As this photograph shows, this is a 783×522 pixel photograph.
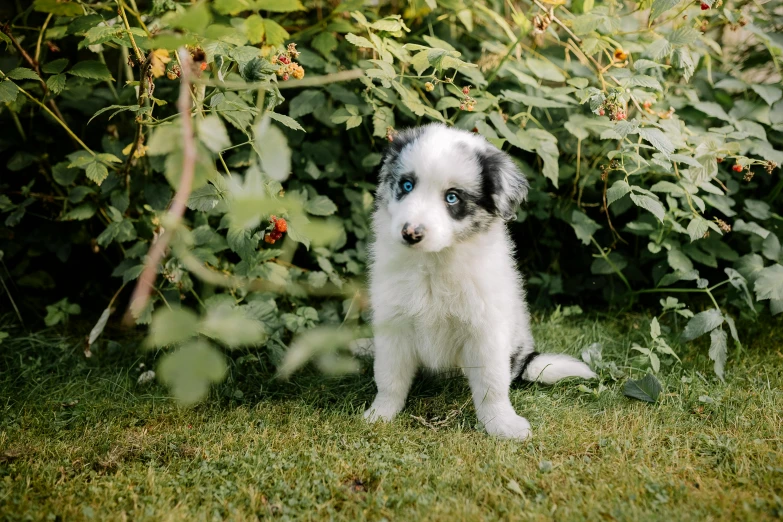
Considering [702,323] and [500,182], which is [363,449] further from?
[702,323]

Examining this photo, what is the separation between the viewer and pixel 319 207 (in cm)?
313

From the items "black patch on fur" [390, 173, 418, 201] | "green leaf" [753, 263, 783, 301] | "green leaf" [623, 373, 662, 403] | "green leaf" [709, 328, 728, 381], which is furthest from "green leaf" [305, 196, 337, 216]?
"green leaf" [753, 263, 783, 301]

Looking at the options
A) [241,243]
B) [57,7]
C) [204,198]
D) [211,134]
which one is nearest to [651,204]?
[241,243]

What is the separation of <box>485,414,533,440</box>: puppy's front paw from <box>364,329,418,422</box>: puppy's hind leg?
402 mm

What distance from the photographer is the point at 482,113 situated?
3.11 metres

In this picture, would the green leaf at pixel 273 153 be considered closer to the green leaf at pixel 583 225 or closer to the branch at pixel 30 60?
the branch at pixel 30 60

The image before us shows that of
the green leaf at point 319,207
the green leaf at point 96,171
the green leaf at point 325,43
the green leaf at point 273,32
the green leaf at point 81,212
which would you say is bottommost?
the green leaf at point 81,212

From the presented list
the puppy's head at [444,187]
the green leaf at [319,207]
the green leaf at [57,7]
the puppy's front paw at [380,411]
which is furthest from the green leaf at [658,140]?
the green leaf at [57,7]

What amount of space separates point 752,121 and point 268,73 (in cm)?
280

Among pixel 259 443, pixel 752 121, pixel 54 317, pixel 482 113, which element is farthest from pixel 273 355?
pixel 752 121

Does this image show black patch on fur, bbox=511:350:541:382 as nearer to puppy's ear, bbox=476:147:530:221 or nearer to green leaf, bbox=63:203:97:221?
puppy's ear, bbox=476:147:530:221

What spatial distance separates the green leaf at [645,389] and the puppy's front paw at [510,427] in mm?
574

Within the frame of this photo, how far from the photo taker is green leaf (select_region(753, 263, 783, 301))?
9.87 ft

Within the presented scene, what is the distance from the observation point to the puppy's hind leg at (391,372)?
2.62m
